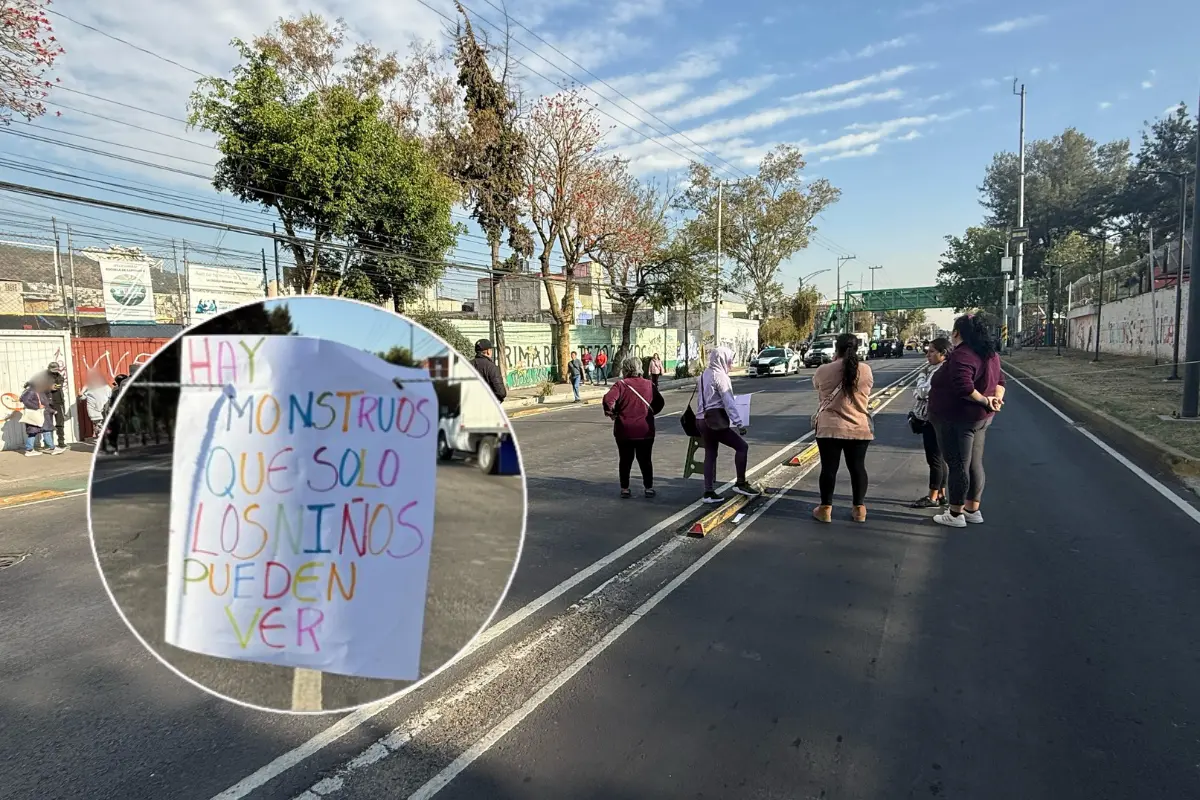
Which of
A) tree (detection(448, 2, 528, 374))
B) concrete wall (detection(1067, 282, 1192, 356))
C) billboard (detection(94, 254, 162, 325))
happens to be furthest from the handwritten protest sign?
concrete wall (detection(1067, 282, 1192, 356))

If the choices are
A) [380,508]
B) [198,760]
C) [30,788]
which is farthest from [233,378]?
[30,788]

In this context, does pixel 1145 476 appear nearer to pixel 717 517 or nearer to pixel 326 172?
pixel 717 517

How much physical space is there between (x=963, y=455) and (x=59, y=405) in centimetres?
1424

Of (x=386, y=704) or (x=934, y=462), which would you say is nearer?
(x=386, y=704)

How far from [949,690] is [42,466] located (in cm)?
1251

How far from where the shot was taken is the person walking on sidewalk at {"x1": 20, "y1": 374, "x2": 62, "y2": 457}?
1115cm

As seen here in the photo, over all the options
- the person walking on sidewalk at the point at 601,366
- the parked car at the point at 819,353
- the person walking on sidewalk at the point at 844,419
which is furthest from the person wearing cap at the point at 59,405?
the parked car at the point at 819,353

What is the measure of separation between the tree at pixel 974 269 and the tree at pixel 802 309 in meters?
13.1

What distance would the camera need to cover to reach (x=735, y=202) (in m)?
47.3

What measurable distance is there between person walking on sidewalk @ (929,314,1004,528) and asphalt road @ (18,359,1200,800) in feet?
1.26

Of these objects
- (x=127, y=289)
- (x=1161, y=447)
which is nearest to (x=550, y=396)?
(x=127, y=289)

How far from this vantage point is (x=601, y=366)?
30.8 metres

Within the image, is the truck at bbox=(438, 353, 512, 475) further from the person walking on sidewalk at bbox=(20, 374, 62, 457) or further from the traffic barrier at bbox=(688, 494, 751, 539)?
the person walking on sidewalk at bbox=(20, 374, 62, 457)

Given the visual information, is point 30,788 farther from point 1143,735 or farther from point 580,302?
point 580,302
